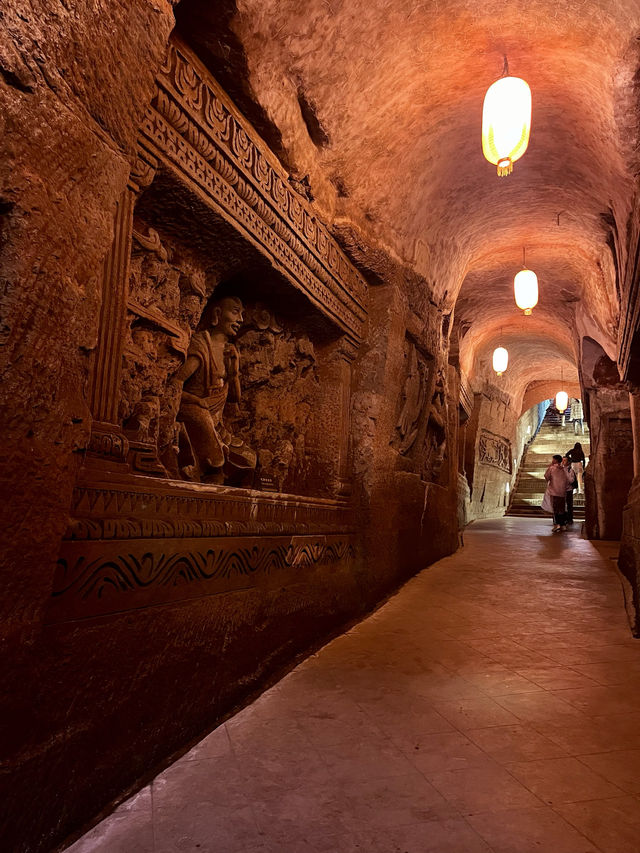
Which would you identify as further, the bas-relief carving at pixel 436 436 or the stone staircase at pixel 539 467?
the stone staircase at pixel 539 467

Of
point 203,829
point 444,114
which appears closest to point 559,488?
point 444,114

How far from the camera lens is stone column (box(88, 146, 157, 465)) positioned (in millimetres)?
2451

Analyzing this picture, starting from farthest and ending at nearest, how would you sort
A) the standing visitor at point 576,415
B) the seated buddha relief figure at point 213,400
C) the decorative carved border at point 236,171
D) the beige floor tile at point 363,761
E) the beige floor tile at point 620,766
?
the standing visitor at point 576,415 < the seated buddha relief figure at point 213,400 < the decorative carved border at point 236,171 < the beige floor tile at point 363,761 < the beige floor tile at point 620,766

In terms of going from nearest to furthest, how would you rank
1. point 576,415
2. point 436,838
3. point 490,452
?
point 436,838, point 490,452, point 576,415

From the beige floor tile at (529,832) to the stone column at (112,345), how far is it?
192 cm

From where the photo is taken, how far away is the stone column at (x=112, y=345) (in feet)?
8.04

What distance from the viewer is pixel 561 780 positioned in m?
2.24

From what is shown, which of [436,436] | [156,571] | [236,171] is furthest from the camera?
[436,436]

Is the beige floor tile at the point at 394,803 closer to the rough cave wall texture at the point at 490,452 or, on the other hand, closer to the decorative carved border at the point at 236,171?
the decorative carved border at the point at 236,171

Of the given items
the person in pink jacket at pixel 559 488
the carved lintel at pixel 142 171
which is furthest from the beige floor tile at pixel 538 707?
the person in pink jacket at pixel 559 488

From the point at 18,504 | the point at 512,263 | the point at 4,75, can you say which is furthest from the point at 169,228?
the point at 512,263

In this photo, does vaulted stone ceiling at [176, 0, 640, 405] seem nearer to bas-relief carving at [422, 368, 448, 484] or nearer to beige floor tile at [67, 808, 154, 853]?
bas-relief carving at [422, 368, 448, 484]

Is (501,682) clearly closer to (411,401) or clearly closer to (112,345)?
(112,345)

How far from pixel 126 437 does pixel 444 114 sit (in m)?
4.28
